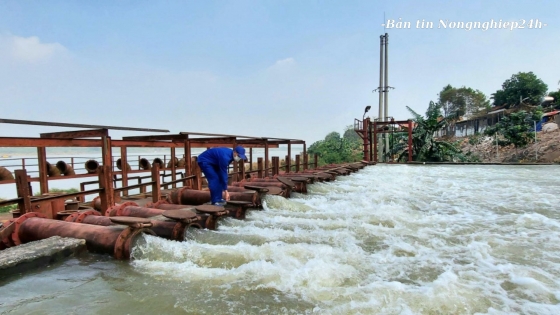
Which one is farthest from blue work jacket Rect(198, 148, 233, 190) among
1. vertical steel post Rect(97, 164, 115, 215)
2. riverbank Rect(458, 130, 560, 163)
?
riverbank Rect(458, 130, 560, 163)

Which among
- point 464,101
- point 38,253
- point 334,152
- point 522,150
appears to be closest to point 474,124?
point 464,101

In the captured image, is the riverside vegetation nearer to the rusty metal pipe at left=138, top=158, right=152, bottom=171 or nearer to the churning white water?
the rusty metal pipe at left=138, top=158, right=152, bottom=171

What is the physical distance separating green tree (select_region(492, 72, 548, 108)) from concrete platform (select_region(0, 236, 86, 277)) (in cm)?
4165

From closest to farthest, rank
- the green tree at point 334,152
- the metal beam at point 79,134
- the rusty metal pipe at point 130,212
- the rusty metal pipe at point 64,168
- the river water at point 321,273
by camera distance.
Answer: the river water at point 321,273, the rusty metal pipe at point 130,212, the metal beam at point 79,134, the rusty metal pipe at point 64,168, the green tree at point 334,152

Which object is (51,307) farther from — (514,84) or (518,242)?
(514,84)

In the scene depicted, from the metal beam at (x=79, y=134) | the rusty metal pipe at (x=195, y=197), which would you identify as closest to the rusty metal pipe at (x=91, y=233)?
the metal beam at (x=79, y=134)

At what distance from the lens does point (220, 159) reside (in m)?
5.79

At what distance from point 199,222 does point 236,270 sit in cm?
182

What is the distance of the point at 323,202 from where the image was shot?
7.47 meters

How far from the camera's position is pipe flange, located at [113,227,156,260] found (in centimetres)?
361

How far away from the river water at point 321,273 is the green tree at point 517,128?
2245cm

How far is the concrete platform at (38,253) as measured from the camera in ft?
10.3

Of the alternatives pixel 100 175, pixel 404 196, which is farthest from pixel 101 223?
pixel 404 196

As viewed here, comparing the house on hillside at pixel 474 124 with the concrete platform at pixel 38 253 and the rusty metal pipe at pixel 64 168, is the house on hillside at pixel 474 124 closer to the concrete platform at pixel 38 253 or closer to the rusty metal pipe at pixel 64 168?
the rusty metal pipe at pixel 64 168
